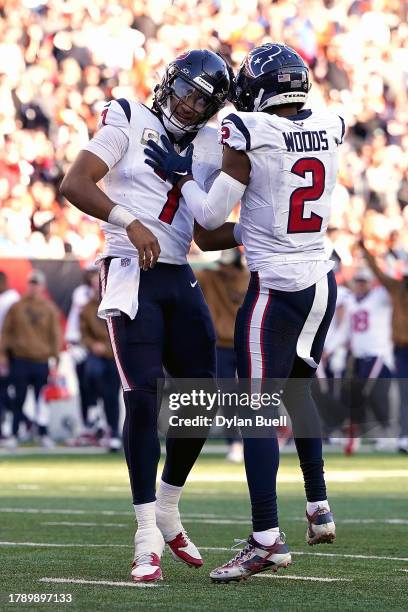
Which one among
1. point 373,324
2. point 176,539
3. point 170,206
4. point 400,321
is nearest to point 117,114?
point 170,206

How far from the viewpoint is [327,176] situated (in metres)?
5.11

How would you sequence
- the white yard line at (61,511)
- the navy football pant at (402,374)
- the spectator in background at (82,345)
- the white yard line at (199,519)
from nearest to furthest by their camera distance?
1. the white yard line at (199,519)
2. the white yard line at (61,511)
3. the navy football pant at (402,374)
4. the spectator in background at (82,345)

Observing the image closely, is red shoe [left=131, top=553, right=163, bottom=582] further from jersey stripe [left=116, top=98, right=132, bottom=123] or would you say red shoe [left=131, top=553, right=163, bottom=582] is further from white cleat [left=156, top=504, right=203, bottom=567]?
jersey stripe [left=116, top=98, right=132, bottom=123]

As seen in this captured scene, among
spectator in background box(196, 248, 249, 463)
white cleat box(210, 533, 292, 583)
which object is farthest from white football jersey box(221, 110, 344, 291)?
spectator in background box(196, 248, 249, 463)

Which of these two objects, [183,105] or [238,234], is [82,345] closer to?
[238,234]

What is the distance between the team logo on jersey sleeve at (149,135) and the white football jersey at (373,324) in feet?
28.7

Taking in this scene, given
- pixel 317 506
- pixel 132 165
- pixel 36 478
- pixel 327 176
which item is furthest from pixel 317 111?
pixel 36 478

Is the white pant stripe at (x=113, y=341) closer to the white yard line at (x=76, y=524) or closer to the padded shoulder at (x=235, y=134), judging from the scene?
the padded shoulder at (x=235, y=134)

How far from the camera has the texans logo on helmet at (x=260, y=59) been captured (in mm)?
5102

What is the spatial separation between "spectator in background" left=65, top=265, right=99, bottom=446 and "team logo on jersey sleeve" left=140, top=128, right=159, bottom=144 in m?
9.24

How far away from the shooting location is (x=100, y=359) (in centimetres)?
1450

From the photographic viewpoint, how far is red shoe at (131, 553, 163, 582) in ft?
16.0

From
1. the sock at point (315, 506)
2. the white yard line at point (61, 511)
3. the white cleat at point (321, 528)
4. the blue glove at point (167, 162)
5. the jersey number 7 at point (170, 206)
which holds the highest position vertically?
the blue glove at point (167, 162)

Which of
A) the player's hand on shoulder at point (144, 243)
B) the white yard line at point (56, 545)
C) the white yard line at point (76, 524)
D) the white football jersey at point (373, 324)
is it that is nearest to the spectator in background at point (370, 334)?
the white football jersey at point (373, 324)
